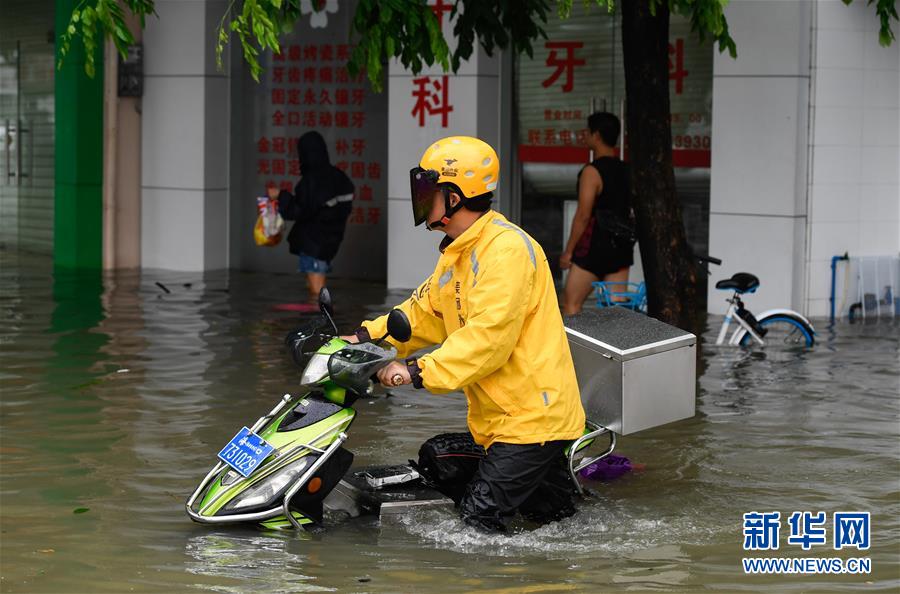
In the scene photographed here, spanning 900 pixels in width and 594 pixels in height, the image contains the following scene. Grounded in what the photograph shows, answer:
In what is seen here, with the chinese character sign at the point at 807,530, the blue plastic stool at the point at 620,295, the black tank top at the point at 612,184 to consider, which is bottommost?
the chinese character sign at the point at 807,530

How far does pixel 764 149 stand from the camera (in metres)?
12.4

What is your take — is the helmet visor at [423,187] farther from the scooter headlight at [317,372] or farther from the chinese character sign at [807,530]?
the chinese character sign at [807,530]

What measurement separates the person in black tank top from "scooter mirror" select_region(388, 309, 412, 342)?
4938 millimetres

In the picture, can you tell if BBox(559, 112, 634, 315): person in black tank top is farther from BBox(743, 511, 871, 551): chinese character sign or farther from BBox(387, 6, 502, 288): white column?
BBox(743, 511, 871, 551): chinese character sign

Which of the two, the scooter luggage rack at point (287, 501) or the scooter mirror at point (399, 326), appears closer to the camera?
the scooter mirror at point (399, 326)

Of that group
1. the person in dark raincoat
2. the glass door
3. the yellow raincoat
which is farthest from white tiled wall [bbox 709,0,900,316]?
the glass door

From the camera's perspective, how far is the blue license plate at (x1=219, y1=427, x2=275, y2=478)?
18.9 ft

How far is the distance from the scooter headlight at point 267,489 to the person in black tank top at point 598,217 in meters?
4.95

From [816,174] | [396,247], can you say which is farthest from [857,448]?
[396,247]

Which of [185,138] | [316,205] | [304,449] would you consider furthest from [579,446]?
[185,138]

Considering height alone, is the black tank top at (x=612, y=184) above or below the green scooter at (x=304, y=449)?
above

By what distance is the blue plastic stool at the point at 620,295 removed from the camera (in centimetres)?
1052

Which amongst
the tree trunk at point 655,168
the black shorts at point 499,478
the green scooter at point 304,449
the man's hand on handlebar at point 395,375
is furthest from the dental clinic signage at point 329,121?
the man's hand on handlebar at point 395,375

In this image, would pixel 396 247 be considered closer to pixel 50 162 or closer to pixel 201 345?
A: pixel 201 345
